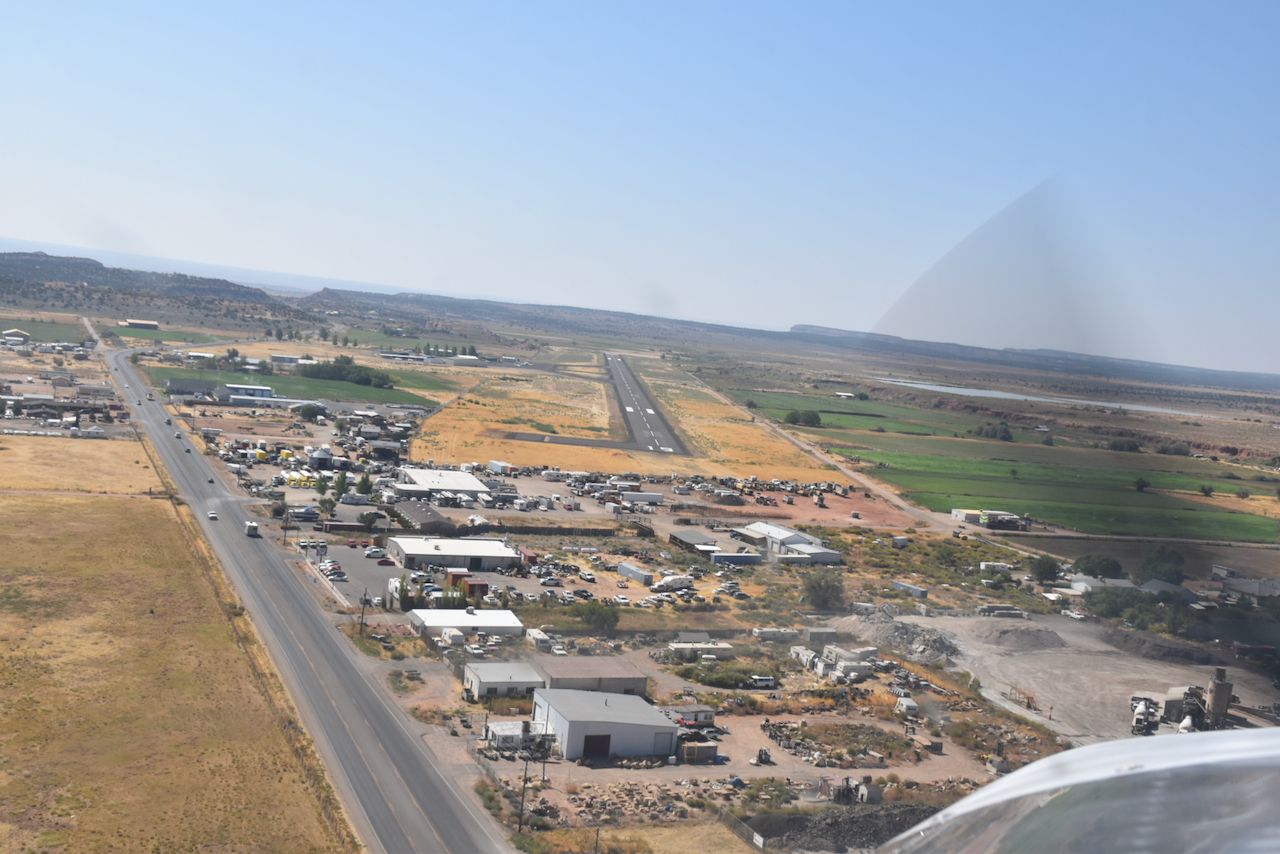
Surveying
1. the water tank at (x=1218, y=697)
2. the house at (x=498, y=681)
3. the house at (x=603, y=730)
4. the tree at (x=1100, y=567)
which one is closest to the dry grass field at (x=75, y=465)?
the house at (x=498, y=681)

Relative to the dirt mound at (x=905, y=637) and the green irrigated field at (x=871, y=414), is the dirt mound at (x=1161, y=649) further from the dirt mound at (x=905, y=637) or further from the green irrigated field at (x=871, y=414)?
the green irrigated field at (x=871, y=414)

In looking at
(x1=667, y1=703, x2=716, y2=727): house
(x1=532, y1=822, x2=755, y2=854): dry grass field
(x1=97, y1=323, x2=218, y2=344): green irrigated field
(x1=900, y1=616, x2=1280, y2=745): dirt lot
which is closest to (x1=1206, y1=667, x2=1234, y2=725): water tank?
(x1=900, y1=616, x2=1280, y2=745): dirt lot

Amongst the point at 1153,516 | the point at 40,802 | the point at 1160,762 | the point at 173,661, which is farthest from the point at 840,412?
the point at 1160,762

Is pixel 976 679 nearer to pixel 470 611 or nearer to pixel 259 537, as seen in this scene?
pixel 470 611

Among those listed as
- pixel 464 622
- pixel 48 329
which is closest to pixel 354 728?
pixel 464 622

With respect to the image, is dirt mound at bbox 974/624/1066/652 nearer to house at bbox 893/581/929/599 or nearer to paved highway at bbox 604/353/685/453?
house at bbox 893/581/929/599

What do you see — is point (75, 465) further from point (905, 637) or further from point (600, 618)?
point (905, 637)
